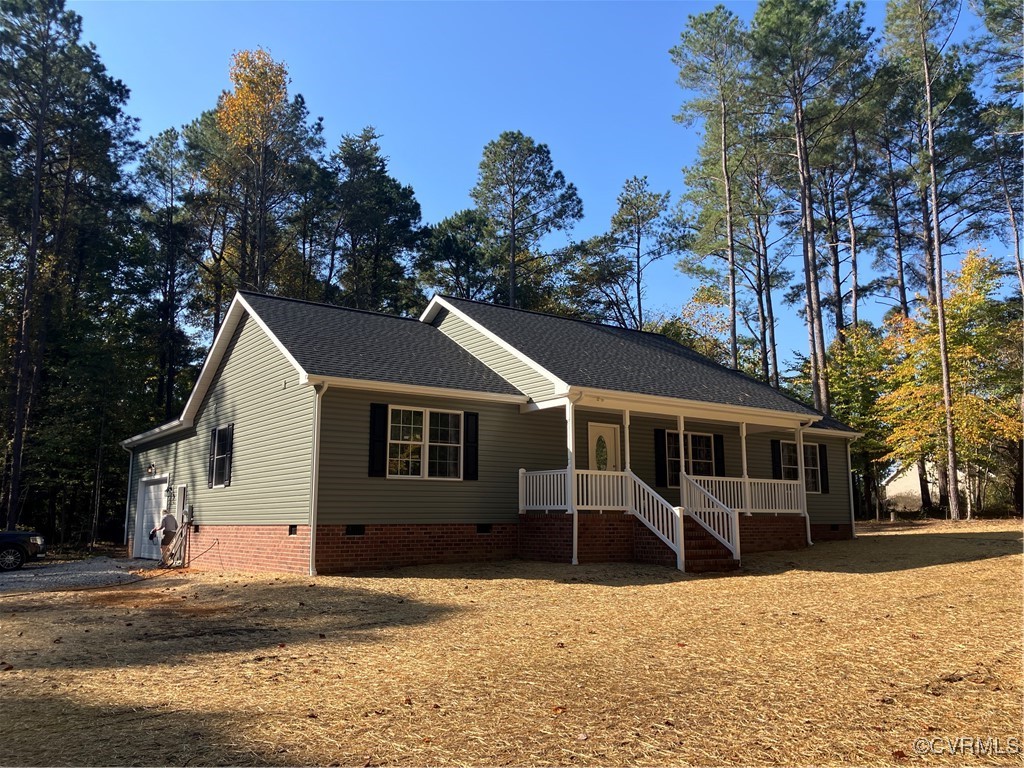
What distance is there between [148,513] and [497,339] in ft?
38.0

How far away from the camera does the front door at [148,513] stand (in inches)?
807

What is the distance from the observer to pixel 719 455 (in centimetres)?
1909

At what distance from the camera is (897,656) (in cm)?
657

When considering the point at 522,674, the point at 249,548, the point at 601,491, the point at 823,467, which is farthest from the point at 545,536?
the point at 823,467

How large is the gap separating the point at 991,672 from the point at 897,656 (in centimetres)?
74

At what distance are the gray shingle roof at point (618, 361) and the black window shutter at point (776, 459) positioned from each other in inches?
52.0

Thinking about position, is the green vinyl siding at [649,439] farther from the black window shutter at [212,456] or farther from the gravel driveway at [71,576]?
the gravel driveway at [71,576]

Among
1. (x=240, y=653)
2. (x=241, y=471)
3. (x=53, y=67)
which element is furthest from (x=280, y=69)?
(x=240, y=653)

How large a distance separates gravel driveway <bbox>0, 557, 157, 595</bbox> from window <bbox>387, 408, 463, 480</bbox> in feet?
18.8

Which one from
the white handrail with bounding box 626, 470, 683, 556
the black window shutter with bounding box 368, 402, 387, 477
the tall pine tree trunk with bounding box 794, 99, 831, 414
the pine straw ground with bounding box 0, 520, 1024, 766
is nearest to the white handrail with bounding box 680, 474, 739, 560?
the white handrail with bounding box 626, 470, 683, 556

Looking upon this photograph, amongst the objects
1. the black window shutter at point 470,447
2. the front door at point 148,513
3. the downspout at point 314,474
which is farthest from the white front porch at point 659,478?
the front door at point 148,513

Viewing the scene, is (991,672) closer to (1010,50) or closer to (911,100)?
(1010,50)

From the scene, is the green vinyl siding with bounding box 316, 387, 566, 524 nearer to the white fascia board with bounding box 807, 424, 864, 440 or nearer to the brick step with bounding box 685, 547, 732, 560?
the brick step with bounding box 685, 547, 732, 560

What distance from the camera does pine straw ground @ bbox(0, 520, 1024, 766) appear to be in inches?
181
